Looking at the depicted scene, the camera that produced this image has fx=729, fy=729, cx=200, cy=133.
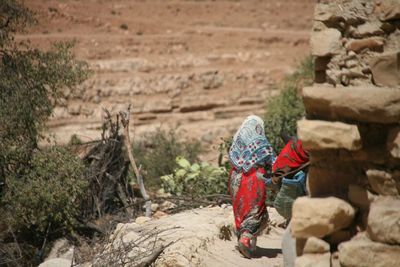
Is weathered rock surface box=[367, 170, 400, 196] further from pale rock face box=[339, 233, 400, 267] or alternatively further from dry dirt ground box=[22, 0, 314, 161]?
dry dirt ground box=[22, 0, 314, 161]

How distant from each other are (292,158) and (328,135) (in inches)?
65.6

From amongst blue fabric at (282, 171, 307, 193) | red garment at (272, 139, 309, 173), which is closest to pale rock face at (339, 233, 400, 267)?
red garment at (272, 139, 309, 173)

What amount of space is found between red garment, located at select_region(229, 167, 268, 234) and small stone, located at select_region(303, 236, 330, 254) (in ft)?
7.82

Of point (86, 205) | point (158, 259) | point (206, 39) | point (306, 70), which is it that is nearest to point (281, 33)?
point (206, 39)

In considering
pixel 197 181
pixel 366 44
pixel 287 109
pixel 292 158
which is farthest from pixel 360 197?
pixel 287 109

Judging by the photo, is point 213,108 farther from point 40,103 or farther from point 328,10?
point 328,10

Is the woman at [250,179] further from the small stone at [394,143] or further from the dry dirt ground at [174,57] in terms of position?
the dry dirt ground at [174,57]

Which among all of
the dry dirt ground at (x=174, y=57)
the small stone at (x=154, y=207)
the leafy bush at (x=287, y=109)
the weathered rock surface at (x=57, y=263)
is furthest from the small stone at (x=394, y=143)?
the dry dirt ground at (x=174, y=57)

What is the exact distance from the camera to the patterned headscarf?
19.9 ft

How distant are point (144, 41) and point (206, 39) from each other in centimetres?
208

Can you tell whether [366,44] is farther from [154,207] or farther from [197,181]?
[197,181]

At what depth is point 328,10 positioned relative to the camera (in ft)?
12.5

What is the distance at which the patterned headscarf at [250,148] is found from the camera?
6.07m

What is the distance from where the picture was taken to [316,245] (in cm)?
369
